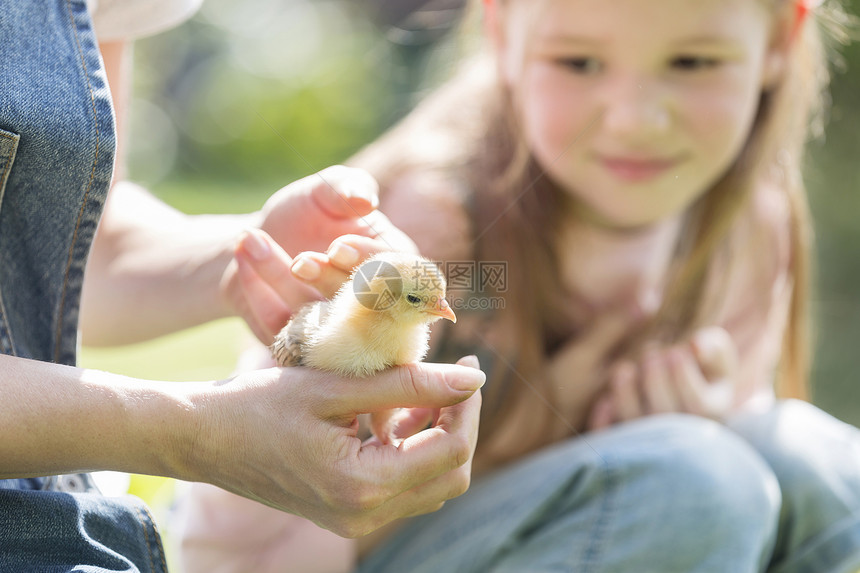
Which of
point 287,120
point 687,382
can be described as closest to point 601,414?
point 687,382

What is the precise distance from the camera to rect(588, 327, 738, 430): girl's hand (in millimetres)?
1493

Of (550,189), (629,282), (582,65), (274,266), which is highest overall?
(582,65)

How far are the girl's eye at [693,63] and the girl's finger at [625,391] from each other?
1.84ft

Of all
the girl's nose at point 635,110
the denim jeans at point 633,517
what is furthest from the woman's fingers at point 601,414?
the girl's nose at point 635,110

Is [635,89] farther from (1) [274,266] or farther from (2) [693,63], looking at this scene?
(1) [274,266]

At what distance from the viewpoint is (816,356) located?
286 cm

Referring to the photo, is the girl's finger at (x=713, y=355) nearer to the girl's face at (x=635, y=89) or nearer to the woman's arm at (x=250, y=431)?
the girl's face at (x=635, y=89)

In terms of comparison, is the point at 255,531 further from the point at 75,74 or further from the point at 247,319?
the point at 75,74

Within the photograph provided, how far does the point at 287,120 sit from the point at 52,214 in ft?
17.8

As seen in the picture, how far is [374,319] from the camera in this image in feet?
2.53

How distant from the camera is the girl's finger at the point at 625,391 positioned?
1486 millimetres

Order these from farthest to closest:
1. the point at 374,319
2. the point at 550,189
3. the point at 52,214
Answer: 1. the point at 550,189
2. the point at 52,214
3. the point at 374,319

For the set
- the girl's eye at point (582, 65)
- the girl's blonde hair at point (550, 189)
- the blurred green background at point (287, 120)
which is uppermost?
the girl's eye at point (582, 65)

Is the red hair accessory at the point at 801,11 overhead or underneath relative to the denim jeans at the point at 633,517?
overhead
